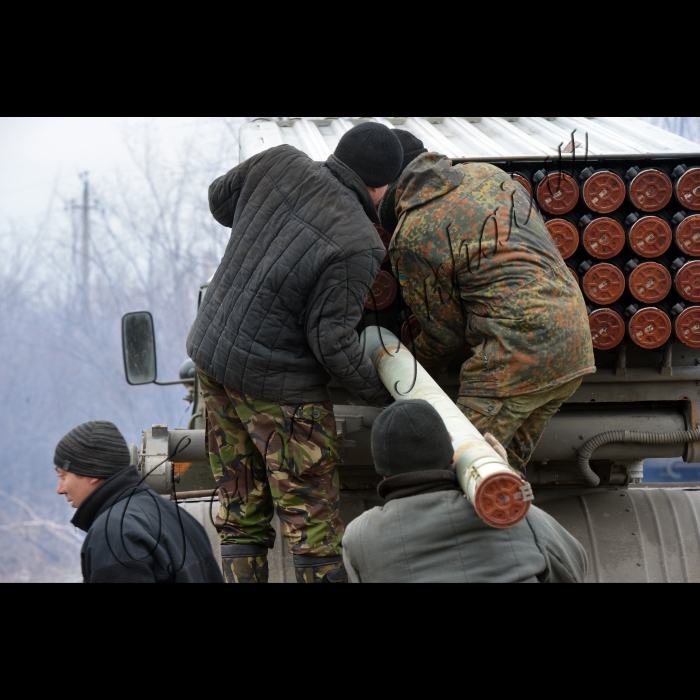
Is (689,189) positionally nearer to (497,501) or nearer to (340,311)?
(340,311)

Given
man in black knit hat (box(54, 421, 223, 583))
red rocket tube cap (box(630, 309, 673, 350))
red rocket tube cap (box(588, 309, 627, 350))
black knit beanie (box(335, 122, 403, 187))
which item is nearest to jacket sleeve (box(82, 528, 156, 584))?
man in black knit hat (box(54, 421, 223, 583))

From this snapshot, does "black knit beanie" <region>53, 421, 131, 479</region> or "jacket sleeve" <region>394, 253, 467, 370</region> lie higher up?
"jacket sleeve" <region>394, 253, 467, 370</region>

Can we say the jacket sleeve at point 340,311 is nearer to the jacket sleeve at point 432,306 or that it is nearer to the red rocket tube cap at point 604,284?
the jacket sleeve at point 432,306

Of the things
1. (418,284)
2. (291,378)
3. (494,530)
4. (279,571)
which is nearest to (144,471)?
(279,571)

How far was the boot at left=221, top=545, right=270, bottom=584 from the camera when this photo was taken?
3662 mm

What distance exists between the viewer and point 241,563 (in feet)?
12.0

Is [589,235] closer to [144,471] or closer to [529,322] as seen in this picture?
[529,322]

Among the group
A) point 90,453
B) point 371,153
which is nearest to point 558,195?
point 371,153

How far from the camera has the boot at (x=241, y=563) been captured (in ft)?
12.0

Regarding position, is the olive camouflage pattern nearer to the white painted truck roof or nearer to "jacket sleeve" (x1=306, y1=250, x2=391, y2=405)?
"jacket sleeve" (x1=306, y1=250, x2=391, y2=405)

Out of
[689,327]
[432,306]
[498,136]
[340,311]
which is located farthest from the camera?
[498,136]

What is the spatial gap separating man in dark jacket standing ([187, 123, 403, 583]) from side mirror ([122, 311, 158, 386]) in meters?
1.34

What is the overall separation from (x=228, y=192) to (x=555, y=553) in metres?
1.89

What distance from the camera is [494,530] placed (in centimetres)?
246
